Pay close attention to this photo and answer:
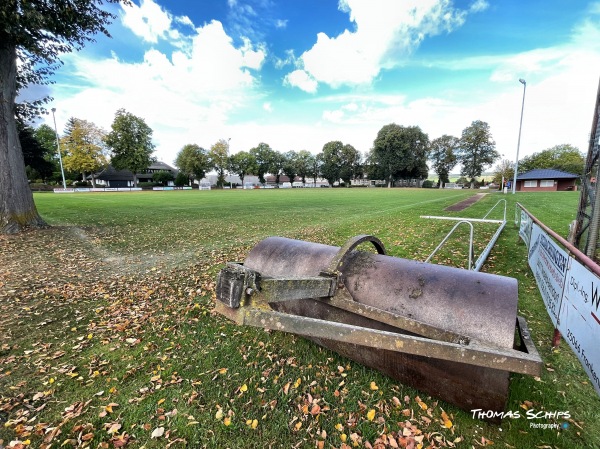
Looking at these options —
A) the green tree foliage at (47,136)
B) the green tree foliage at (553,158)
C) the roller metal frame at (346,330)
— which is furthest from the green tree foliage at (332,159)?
the roller metal frame at (346,330)

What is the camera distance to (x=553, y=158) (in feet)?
278

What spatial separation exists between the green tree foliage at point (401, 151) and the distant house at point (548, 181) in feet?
89.1

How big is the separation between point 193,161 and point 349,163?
5273cm

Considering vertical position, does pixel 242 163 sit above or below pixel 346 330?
above

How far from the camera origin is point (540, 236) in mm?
5328

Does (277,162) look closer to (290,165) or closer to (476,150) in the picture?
(290,165)

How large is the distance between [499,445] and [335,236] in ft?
29.1

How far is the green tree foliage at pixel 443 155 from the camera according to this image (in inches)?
3450

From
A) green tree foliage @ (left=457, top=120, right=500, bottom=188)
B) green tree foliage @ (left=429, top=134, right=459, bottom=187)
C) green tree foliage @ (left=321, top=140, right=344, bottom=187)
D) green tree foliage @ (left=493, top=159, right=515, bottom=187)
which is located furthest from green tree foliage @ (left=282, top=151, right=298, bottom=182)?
green tree foliage @ (left=493, top=159, right=515, bottom=187)

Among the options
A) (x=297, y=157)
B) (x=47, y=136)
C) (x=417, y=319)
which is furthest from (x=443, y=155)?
(x=47, y=136)

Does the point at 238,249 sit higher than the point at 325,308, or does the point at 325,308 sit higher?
the point at 325,308

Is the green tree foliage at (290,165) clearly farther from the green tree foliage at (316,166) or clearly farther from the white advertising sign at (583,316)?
the white advertising sign at (583,316)

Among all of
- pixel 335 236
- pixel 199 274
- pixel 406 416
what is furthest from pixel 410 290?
pixel 335 236

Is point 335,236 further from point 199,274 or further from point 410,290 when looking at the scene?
point 410,290
